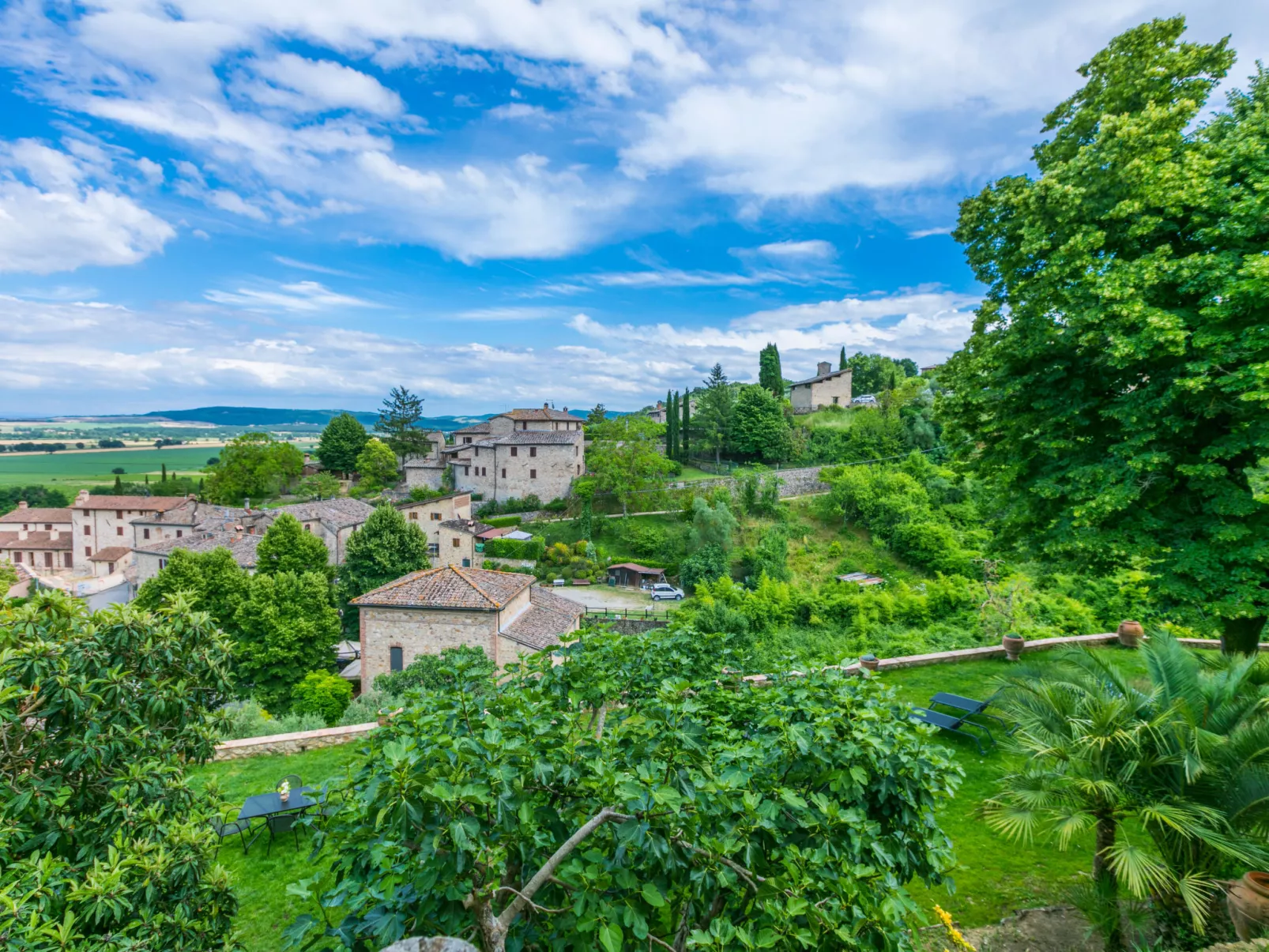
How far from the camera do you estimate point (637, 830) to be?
131 inches

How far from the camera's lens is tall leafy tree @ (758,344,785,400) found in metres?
60.2

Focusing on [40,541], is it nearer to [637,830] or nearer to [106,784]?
[106,784]

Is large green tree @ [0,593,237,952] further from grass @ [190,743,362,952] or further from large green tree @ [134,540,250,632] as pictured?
large green tree @ [134,540,250,632]

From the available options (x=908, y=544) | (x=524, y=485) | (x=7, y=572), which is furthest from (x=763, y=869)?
(x=524, y=485)

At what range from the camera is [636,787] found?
336 cm

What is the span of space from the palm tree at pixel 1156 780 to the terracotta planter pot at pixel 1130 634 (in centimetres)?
812

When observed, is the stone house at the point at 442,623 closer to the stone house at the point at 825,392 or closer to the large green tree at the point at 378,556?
the large green tree at the point at 378,556

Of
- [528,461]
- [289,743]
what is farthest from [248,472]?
[289,743]

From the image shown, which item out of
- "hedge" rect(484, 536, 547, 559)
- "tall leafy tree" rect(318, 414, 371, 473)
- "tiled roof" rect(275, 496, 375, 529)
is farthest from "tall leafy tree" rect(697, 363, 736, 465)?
"tall leafy tree" rect(318, 414, 371, 473)

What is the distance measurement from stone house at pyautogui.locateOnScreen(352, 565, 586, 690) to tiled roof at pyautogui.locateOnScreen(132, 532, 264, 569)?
1655 centimetres

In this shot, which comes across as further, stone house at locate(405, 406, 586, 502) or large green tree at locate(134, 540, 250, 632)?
stone house at locate(405, 406, 586, 502)

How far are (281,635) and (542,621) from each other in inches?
452

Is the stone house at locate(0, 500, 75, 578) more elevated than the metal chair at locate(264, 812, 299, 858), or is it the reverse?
the metal chair at locate(264, 812, 299, 858)

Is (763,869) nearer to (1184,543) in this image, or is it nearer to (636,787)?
(636,787)
